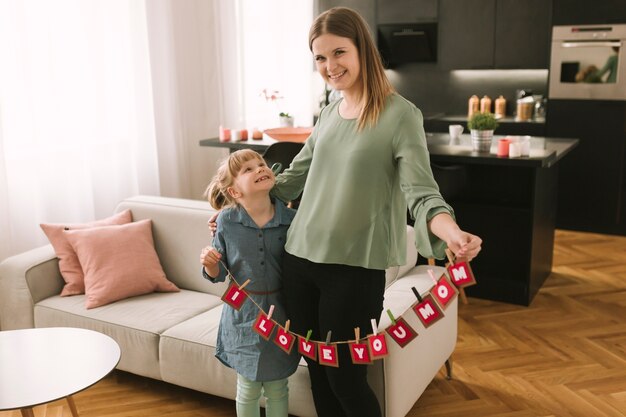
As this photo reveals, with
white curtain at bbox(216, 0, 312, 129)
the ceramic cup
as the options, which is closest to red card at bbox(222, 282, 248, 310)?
the ceramic cup

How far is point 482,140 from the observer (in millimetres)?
3730

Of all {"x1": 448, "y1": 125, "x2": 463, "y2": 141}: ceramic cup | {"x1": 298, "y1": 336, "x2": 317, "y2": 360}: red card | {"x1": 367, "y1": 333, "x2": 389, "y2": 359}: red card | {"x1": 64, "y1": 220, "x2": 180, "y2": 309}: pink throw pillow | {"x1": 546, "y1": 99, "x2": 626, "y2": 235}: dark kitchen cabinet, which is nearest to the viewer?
{"x1": 367, "y1": 333, "x2": 389, "y2": 359}: red card

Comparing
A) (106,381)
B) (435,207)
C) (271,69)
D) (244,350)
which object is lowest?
(106,381)

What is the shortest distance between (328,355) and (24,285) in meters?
1.70

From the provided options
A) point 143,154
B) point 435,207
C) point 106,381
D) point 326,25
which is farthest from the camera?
point 143,154

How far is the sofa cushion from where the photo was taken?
280 cm

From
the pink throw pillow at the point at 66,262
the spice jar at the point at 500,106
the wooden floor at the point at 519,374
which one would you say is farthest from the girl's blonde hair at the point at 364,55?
the spice jar at the point at 500,106

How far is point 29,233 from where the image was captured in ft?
12.6

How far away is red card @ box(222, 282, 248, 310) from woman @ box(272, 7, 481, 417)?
17 centimetres

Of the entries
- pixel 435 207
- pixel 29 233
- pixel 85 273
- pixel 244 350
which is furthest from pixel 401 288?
pixel 29 233

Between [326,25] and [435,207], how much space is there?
1.91ft

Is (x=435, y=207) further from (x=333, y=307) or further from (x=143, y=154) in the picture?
(x=143, y=154)

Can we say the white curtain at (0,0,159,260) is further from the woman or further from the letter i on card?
the woman

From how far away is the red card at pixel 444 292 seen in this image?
65.3 inches
